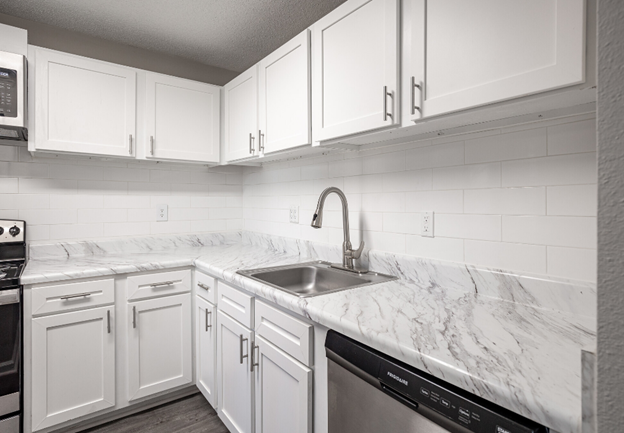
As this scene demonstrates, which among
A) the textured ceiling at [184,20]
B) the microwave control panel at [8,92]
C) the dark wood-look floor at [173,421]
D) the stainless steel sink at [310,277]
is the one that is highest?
the textured ceiling at [184,20]

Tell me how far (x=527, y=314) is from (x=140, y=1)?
2.39 m

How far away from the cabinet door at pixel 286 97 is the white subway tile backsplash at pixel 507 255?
909mm

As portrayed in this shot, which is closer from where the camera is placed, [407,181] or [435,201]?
[435,201]

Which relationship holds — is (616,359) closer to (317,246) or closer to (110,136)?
(317,246)

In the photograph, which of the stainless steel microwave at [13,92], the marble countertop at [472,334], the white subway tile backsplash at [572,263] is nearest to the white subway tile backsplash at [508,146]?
the white subway tile backsplash at [572,263]

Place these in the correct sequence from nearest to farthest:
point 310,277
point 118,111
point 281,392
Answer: point 281,392
point 310,277
point 118,111

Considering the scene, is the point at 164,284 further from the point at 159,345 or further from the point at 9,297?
the point at 9,297

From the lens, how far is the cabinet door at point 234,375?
1.59 metres

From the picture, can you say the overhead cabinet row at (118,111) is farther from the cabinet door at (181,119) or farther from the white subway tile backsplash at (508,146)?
the white subway tile backsplash at (508,146)

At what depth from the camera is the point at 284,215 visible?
8.15ft

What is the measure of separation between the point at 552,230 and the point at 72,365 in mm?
2340

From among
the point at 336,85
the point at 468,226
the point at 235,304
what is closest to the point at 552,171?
the point at 468,226

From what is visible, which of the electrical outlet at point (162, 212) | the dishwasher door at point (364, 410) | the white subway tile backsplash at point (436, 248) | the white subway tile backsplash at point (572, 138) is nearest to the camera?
the dishwasher door at point (364, 410)

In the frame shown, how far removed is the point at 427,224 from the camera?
1.52 m
